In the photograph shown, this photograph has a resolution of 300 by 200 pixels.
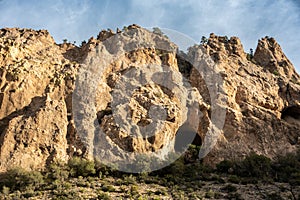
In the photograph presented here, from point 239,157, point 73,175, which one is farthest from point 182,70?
point 73,175

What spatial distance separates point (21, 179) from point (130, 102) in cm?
1797

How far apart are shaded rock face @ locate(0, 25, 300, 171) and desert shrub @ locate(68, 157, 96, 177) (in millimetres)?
2347

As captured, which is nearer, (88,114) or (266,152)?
(88,114)

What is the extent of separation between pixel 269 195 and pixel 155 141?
1581 cm

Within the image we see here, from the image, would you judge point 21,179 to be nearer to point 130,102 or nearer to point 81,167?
point 81,167

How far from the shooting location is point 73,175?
38406 millimetres

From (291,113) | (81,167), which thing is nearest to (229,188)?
(81,167)

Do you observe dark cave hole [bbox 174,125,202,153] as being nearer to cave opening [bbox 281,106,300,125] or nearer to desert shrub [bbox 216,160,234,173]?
desert shrub [bbox 216,160,234,173]

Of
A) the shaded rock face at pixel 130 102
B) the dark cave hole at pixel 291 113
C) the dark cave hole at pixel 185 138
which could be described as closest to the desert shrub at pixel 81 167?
the shaded rock face at pixel 130 102

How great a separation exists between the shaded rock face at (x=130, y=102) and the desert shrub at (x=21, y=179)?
2.34 meters

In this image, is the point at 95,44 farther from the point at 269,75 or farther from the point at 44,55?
the point at 269,75

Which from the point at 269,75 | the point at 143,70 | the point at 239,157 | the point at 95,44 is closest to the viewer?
the point at 239,157

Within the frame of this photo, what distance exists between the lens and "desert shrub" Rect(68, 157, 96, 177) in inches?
1517

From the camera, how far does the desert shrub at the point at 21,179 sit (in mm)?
35031
